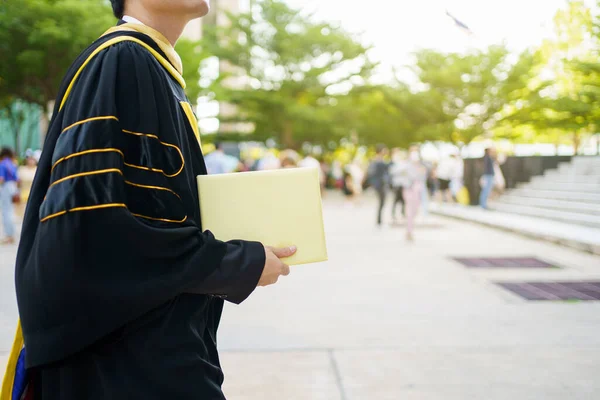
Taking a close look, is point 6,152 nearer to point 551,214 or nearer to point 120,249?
point 120,249

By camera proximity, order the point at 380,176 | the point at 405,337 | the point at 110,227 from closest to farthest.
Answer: the point at 110,227 → the point at 405,337 → the point at 380,176

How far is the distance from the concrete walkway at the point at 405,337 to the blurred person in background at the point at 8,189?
2.82 m

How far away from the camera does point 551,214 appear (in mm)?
15344

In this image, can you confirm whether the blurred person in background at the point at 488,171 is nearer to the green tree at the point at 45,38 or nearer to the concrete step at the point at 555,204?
the concrete step at the point at 555,204

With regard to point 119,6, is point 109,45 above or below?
below

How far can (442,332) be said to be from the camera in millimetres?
4980

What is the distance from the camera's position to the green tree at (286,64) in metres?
38.9

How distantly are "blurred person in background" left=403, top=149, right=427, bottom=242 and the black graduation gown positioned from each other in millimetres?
10712

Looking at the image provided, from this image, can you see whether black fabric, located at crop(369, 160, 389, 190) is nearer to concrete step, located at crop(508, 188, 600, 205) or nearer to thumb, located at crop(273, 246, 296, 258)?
concrete step, located at crop(508, 188, 600, 205)

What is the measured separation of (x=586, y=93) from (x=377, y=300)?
13777 mm

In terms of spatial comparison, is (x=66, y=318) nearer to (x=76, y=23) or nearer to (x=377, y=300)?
(x=377, y=300)

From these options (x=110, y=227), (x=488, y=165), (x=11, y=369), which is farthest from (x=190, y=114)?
(x=488, y=165)

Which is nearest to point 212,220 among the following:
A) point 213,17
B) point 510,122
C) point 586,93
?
point 586,93

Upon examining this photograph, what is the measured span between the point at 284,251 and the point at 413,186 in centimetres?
1103
